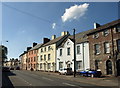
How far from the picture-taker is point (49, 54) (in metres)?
47.1

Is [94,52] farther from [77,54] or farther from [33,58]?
[33,58]

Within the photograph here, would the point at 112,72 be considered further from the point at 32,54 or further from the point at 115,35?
the point at 32,54

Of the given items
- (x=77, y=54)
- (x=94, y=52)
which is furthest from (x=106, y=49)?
(x=77, y=54)

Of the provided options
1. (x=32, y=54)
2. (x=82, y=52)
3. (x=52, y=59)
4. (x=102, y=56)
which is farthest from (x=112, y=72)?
(x=32, y=54)

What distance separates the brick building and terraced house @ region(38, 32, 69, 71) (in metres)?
14.9

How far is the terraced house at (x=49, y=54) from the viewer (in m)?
44.0

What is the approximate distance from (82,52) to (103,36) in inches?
259

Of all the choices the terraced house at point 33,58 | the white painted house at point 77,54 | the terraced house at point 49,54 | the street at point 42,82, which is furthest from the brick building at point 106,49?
the terraced house at point 33,58

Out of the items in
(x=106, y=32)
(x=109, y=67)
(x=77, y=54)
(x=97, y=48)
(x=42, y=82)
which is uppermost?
(x=106, y=32)

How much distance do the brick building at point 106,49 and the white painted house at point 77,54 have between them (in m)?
1.76

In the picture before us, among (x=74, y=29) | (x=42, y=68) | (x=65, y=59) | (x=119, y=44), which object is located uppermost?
(x=74, y=29)

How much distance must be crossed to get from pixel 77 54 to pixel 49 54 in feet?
46.8

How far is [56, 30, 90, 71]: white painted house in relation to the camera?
106 feet

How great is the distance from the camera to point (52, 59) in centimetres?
4459
